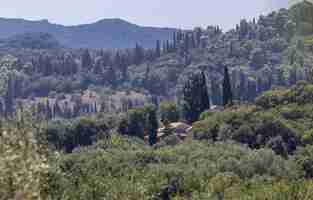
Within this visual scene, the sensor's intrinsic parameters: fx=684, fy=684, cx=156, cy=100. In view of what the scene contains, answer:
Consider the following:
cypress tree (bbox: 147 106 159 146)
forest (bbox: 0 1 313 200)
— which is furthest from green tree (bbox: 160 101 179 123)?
cypress tree (bbox: 147 106 159 146)

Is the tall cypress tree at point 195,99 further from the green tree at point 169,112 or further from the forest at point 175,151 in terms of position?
the green tree at point 169,112

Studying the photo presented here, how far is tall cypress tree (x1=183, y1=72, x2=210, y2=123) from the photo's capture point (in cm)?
9456

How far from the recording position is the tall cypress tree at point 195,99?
310 feet

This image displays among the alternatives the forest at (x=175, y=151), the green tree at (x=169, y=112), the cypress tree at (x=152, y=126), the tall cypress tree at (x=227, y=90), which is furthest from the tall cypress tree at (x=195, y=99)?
the cypress tree at (x=152, y=126)

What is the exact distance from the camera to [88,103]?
18050 cm

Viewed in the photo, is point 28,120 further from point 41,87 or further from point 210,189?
point 41,87

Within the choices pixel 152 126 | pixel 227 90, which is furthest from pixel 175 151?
pixel 227 90

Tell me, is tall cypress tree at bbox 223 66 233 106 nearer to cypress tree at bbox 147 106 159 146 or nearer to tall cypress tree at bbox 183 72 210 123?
tall cypress tree at bbox 183 72 210 123

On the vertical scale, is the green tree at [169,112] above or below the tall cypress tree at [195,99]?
below

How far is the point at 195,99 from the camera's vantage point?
9562cm

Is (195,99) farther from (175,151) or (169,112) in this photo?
(175,151)

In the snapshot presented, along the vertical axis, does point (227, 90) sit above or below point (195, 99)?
above

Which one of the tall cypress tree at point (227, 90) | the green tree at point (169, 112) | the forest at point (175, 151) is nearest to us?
the forest at point (175, 151)

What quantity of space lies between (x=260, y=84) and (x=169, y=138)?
93483mm
